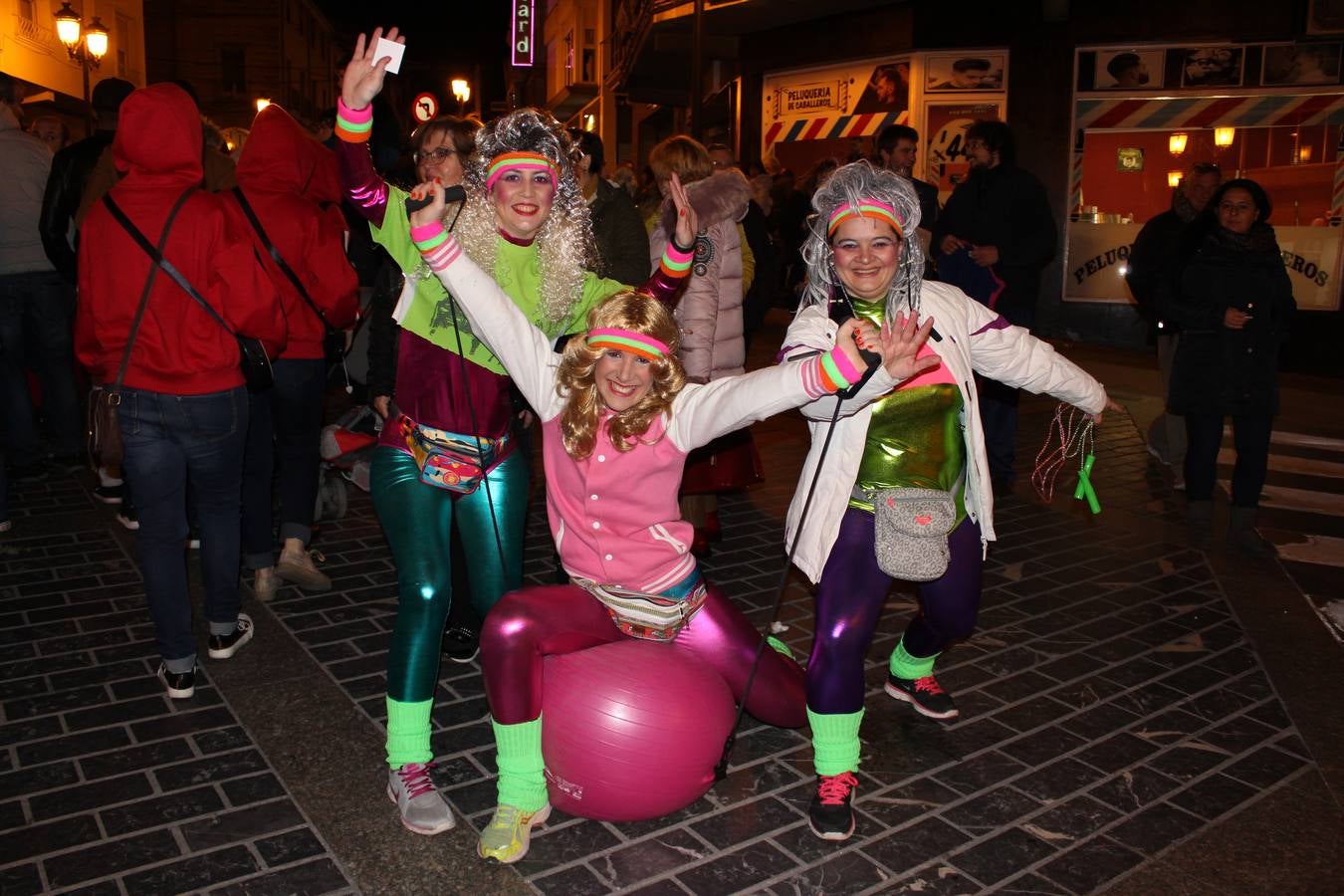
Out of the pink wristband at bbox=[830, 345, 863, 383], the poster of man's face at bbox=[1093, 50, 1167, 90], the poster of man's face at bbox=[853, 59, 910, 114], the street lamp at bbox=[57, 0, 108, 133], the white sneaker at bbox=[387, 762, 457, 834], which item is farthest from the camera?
the street lamp at bbox=[57, 0, 108, 133]

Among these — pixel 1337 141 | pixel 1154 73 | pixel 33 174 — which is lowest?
pixel 33 174

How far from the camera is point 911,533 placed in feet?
12.2

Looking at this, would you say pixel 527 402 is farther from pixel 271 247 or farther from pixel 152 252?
pixel 271 247

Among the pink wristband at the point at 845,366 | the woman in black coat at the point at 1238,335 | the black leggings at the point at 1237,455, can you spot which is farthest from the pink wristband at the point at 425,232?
the black leggings at the point at 1237,455

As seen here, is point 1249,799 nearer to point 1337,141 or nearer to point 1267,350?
point 1267,350

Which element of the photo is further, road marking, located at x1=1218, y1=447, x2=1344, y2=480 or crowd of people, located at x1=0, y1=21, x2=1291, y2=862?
road marking, located at x1=1218, y1=447, x2=1344, y2=480

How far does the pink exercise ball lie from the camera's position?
3.40 meters

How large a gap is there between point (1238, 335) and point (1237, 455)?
29.2 inches

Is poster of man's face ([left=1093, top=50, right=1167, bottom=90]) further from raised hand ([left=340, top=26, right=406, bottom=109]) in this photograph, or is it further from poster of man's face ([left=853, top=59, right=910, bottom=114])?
raised hand ([left=340, top=26, right=406, bottom=109])

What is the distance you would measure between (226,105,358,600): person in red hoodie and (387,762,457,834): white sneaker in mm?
2234

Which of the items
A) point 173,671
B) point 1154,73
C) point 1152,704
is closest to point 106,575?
point 173,671

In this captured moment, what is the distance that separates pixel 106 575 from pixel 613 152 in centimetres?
2926

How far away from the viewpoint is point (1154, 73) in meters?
14.5

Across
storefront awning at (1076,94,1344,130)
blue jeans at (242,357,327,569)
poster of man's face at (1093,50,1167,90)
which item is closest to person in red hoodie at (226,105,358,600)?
blue jeans at (242,357,327,569)
